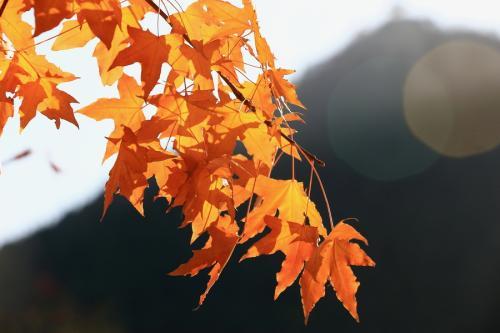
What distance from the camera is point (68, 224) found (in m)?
4.64

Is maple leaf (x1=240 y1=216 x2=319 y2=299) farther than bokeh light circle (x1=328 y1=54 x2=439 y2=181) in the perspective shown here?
No

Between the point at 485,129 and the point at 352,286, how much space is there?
3.65m

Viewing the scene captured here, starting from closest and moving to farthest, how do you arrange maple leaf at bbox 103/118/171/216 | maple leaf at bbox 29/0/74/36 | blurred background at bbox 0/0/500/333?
maple leaf at bbox 29/0/74/36 < maple leaf at bbox 103/118/171/216 < blurred background at bbox 0/0/500/333

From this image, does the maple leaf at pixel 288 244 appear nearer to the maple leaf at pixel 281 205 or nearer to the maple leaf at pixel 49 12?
the maple leaf at pixel 281 205

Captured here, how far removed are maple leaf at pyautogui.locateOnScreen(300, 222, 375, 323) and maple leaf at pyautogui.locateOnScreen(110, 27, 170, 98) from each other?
27 centimetres

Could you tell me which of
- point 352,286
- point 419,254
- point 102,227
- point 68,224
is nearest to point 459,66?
point 419,254

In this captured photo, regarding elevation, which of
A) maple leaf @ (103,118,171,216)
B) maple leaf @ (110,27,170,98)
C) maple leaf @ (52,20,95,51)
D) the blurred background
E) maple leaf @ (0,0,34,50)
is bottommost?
the blurred background

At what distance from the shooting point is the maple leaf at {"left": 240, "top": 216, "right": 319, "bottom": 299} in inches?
26.2

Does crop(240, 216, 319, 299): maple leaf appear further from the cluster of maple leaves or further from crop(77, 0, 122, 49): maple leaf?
crop(77, 0, 122, 49): maple leaf

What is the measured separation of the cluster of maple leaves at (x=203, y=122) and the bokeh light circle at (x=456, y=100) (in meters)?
3.40

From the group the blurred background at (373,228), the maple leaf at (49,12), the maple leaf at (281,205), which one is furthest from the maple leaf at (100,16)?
the blurred background at (373,228)

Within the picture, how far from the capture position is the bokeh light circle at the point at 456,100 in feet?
12.9

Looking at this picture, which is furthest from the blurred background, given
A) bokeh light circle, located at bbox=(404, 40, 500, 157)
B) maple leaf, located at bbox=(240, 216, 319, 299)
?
maple leaf, located at bbox=(240, 216, 319, 299)

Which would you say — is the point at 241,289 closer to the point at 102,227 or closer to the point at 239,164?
the point at 102,227
